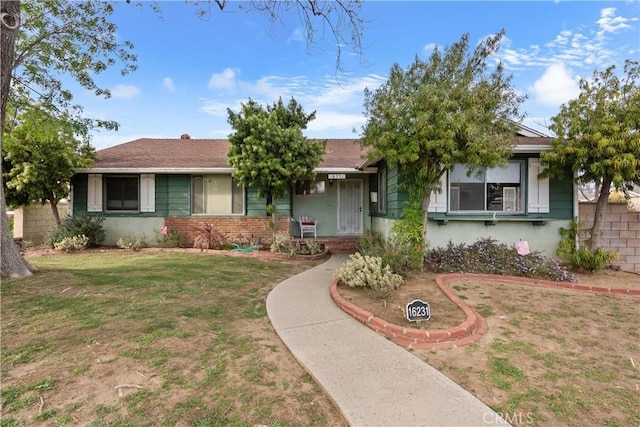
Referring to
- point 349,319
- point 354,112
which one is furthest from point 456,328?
point 354,112

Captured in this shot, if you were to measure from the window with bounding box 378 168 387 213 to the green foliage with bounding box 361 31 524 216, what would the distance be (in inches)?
102

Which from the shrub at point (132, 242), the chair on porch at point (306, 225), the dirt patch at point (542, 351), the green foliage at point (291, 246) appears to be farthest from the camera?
the chair on porch at point (306, 225)

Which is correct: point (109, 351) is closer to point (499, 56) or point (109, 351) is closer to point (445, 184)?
point (445, 184)

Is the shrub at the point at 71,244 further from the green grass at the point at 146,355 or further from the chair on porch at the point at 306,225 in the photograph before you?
the chair on porch at the point at 306,225

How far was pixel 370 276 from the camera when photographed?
5.49m

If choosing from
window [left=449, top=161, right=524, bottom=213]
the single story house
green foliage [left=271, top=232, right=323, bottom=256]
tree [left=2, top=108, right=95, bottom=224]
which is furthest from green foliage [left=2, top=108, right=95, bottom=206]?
window [left=449, top=161, right=524, bottom=213]

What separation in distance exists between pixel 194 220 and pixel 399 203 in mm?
6981

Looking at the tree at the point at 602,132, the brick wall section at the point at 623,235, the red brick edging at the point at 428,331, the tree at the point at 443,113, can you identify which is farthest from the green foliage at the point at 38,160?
the brick wall section at the point at 623,235

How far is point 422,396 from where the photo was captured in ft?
8.55

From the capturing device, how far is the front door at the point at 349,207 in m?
12.4

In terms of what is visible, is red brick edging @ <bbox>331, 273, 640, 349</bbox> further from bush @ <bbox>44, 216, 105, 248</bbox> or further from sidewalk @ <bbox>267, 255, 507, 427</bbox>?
bush @ <bbox>44, 216, 105, 248</bbox>

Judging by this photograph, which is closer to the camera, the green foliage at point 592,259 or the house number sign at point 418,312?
the house number sign at point 418,312

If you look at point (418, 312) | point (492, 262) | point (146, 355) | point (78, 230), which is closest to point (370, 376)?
point (418, 312)

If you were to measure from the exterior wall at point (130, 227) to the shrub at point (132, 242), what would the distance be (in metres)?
0.20
